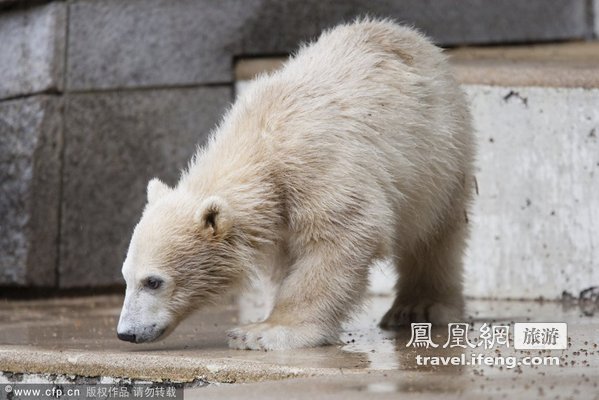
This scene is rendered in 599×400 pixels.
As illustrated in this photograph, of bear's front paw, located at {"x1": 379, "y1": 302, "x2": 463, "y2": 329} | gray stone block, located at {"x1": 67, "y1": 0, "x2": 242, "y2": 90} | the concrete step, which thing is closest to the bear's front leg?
bear's front paw, located at {"x1": 379, "y1": 302, "x2": 463, "y2": 329}

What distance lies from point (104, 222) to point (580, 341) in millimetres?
3991

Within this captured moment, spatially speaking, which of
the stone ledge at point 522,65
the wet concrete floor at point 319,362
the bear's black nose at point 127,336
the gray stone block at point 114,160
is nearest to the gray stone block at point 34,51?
the gray stone block at point 114,160

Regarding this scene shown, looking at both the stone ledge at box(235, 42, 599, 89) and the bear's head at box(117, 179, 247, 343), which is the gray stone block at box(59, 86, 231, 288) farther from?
the bear's head at box(117, 179, 247, 343)

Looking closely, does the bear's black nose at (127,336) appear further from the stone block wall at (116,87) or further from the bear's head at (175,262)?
the stone block wall at (116,87)

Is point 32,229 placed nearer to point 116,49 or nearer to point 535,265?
point 116,49

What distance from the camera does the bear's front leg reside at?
178 inches

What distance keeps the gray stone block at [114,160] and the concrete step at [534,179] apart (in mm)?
1997

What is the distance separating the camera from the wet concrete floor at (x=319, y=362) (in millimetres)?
3424

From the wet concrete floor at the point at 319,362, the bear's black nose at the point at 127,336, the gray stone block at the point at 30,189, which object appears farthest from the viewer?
the gray stone block at the point at 30,189

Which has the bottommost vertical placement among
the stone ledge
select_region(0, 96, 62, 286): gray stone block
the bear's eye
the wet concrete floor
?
the wet concrete floor

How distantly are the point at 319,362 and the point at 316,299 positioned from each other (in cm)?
59

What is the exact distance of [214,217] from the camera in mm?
4508

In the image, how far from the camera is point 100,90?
7539mm

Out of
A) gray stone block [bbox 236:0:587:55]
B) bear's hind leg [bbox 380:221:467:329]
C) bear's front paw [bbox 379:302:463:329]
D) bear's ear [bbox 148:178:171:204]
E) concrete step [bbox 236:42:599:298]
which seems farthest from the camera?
gray stone block [bbox 236:0:587:55]
